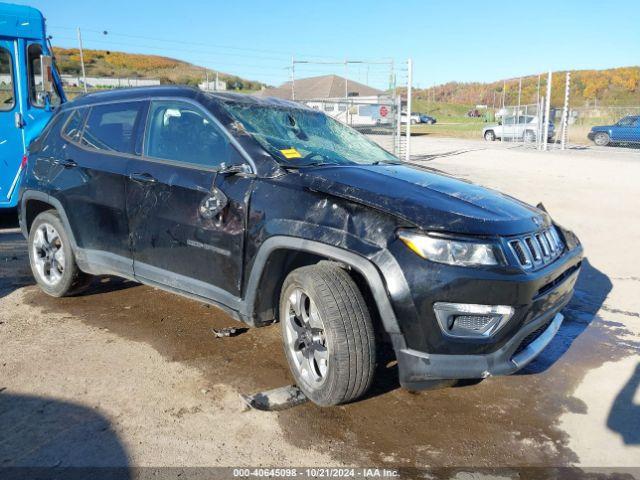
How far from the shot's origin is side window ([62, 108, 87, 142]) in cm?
458

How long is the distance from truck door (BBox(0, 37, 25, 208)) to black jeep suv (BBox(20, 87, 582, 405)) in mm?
3844

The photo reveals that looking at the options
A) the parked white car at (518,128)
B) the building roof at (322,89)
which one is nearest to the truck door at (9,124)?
the parked white car at (518,128)

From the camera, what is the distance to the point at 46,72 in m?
7.49

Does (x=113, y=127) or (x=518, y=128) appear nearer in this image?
(x=113, y=127)

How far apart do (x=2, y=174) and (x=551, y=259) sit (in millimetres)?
7495

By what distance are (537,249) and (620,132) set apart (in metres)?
24.8

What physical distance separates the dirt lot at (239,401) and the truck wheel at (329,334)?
8.1 inches

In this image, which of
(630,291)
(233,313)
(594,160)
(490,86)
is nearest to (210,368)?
(233,313)

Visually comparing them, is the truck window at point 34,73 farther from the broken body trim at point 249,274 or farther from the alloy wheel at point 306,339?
the alloy wheel at point 306,339

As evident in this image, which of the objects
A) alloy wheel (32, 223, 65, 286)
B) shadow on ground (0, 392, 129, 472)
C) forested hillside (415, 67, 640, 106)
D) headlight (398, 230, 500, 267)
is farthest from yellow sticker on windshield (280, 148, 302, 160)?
forested hillside (415, 67, 640, 106)

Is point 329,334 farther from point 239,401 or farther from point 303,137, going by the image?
point 303,137

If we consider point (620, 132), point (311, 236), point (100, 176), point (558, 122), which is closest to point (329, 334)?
point (311, 236)

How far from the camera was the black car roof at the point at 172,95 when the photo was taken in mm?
3811

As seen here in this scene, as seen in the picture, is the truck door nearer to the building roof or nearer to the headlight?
the headlight
